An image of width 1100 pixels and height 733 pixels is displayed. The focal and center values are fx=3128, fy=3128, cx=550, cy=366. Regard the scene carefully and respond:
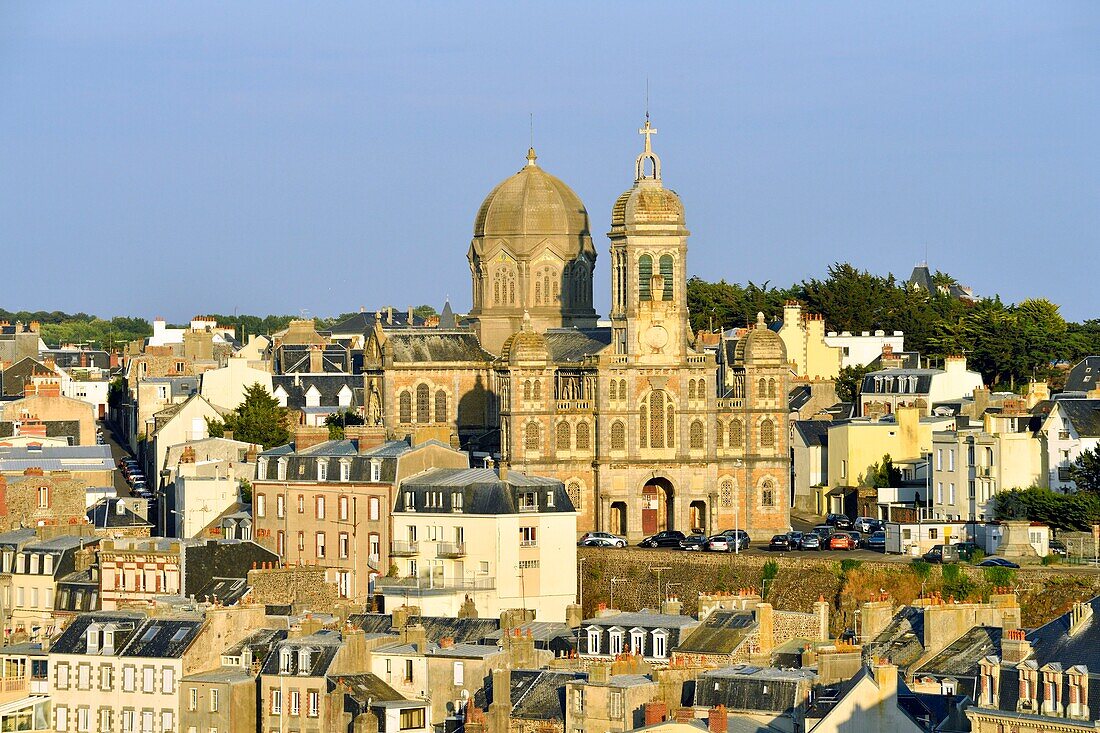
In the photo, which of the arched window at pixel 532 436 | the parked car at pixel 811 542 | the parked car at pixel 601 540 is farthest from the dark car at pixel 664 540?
the arched window at pixel 532 436

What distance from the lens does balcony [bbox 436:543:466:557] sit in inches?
3652

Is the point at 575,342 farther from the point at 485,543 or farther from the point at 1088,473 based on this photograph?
the point at 485,543

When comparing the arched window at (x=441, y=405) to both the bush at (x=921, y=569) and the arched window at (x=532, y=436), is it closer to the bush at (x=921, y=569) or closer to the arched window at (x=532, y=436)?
the arched window at (x=532, y=436)

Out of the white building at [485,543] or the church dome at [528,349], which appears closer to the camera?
the white building at [485,543]

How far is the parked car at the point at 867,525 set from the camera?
10512cm

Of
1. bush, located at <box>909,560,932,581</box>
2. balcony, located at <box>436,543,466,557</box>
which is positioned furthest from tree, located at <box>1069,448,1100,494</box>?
balcony, located at <box>436,543,466,557</box>

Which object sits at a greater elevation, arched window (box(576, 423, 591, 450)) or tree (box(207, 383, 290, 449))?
tree (box(207, 383, 290, 449))

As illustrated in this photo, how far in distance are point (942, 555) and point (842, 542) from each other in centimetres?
615

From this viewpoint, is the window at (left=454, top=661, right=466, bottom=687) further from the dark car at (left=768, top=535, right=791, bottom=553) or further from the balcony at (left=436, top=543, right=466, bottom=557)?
the dark car at (left=768, top=535, right=791, bottom=553)

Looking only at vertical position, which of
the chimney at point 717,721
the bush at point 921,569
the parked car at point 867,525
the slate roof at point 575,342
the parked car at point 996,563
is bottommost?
the chimney at point 717,721

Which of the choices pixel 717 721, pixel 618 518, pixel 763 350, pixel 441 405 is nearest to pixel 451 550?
pixel 618 518

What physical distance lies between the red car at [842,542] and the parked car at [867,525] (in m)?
3.94

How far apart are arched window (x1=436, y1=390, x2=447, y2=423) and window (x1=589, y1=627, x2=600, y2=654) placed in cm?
4378

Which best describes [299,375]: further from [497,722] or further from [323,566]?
[497,722]
